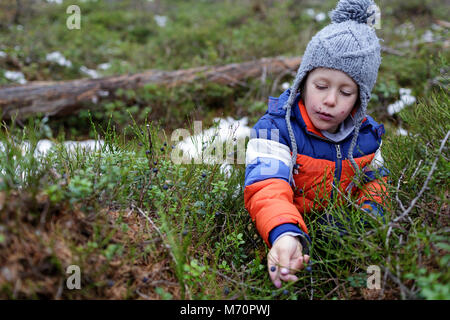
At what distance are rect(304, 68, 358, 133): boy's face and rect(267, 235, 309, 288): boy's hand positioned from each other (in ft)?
2.81

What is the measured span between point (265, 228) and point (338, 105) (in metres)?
0.93

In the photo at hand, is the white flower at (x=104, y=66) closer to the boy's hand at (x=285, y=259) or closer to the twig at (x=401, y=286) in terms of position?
the boy's hand at (x=285, y=259)

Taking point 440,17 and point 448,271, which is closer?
point 448,271

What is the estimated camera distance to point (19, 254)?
1394 millimetres

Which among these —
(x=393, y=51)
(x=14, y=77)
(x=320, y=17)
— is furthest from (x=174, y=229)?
(x=320, y=17)

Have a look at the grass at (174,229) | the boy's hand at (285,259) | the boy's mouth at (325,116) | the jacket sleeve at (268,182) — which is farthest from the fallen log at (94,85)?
the boy's hand at (285,259)

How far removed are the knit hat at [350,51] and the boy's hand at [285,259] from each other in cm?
66

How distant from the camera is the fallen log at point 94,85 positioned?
14.1ft

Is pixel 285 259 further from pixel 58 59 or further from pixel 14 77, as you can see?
pixel 58 59

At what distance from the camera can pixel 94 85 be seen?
180 inches

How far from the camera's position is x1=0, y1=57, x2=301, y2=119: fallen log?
4.29m

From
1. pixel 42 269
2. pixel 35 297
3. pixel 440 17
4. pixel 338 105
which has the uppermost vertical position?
pixel 440 17
